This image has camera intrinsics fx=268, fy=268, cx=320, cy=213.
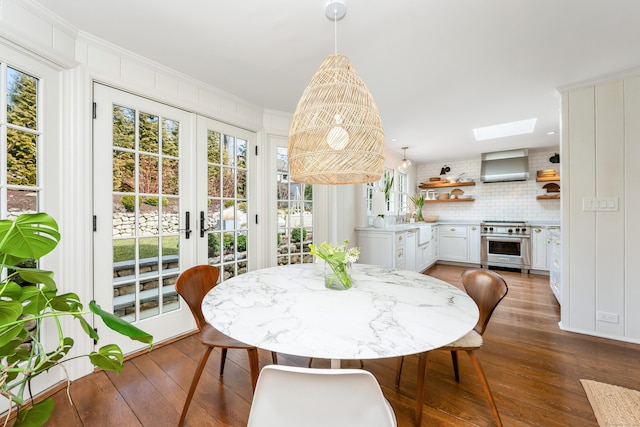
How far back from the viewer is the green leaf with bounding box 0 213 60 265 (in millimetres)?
858

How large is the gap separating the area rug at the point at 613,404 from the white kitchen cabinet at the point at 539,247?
3.45 m

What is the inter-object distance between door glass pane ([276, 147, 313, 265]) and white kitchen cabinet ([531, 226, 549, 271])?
3.99 m

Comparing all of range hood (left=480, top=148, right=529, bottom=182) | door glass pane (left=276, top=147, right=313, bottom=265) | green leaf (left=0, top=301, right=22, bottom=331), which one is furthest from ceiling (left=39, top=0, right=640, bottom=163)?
range hood (left=480, top=148, right=529, bottom=182)

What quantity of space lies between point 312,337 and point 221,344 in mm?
726

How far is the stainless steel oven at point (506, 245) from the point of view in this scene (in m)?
4.68

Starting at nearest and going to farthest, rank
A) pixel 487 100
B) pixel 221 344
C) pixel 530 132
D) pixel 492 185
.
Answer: pixel 221 344
pixel 487 100
pixel 530 132
pixel 492 185

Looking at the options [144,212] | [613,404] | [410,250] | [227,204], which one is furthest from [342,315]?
[410,250]

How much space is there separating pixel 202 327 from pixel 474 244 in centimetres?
518

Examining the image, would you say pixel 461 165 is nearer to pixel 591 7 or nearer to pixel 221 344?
pixel 591 7

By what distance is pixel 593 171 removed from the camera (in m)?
2.41

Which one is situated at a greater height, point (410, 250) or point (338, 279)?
point (338, 279)

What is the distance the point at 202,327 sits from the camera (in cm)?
157

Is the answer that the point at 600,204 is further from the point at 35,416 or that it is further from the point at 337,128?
the point at 35,416

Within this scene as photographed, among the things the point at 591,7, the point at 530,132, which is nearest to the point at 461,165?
the point at 530,132
